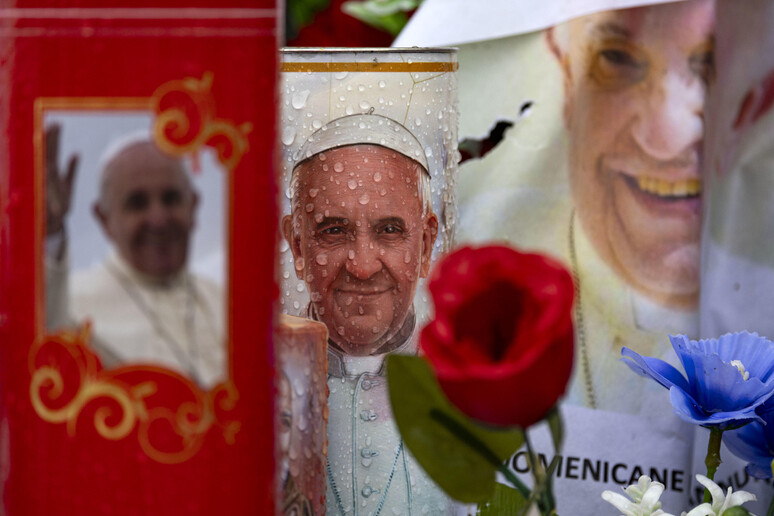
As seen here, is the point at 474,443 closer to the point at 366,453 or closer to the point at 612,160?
the point at 366,453

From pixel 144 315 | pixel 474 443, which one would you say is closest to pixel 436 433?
pixel 474 443

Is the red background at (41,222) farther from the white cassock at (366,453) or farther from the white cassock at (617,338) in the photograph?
the white cassock at (617,338)

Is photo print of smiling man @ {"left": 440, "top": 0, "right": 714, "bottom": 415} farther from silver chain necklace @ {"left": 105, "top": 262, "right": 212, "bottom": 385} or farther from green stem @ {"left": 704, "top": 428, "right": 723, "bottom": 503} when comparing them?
silver chain necklace @ {"left": 105, "top": 262, "right": 212, "bottom": 385}

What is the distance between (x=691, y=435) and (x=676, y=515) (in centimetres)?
7

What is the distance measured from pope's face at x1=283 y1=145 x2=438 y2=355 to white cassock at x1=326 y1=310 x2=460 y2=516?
16 mm

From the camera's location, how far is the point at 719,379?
1.40ft

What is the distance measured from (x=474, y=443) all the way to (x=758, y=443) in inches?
8.5

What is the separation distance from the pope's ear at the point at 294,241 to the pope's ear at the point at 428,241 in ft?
0.23

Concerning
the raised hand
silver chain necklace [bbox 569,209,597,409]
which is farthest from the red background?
silver chain necklace [bbox 569,209,597,409]

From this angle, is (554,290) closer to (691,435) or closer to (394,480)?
(394,480)

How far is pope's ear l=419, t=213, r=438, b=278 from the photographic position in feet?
1.65

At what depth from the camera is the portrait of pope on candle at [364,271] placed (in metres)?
0.48

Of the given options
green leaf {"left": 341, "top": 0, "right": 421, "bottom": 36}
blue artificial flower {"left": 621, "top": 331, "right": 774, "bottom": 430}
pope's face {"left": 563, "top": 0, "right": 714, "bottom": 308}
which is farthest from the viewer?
green leaf {"left": 341, "top": 0, "right": 421, "bottom": 36}

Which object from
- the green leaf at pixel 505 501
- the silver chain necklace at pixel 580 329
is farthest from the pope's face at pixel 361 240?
the silver chain necklace at pixel 580 329
